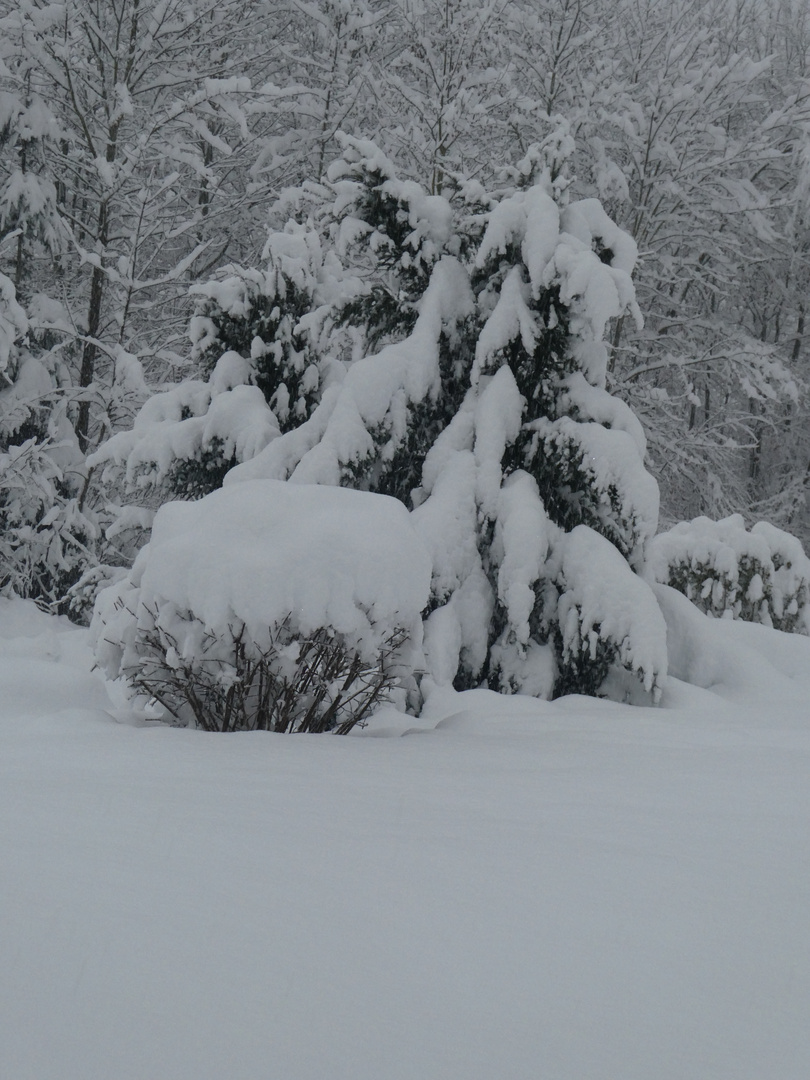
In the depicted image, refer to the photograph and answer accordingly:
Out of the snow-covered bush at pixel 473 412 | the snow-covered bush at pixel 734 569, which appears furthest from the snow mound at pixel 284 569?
the snow-covered bush at pixel 734 569

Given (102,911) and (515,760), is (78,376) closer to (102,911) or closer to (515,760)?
(515,760)

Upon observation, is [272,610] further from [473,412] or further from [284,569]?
[473,412]

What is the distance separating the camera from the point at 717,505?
13.3m

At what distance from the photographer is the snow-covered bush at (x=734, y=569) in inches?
276

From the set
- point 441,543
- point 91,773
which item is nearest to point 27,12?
point 441,543

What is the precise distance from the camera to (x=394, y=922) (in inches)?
58.1

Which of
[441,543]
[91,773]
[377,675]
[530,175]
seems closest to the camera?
[91,773]

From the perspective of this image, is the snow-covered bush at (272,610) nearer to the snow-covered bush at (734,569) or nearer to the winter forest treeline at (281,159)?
the snow-covered bush at (734,569)

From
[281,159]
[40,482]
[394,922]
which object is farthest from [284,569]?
[281,159]

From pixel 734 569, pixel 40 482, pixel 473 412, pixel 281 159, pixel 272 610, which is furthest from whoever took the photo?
pixel 281 159

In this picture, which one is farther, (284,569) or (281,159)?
(281,159)

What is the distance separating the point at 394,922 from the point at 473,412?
4187 mm

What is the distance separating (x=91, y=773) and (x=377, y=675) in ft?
5.47

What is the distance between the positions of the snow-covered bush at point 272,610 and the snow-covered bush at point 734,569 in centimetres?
390
